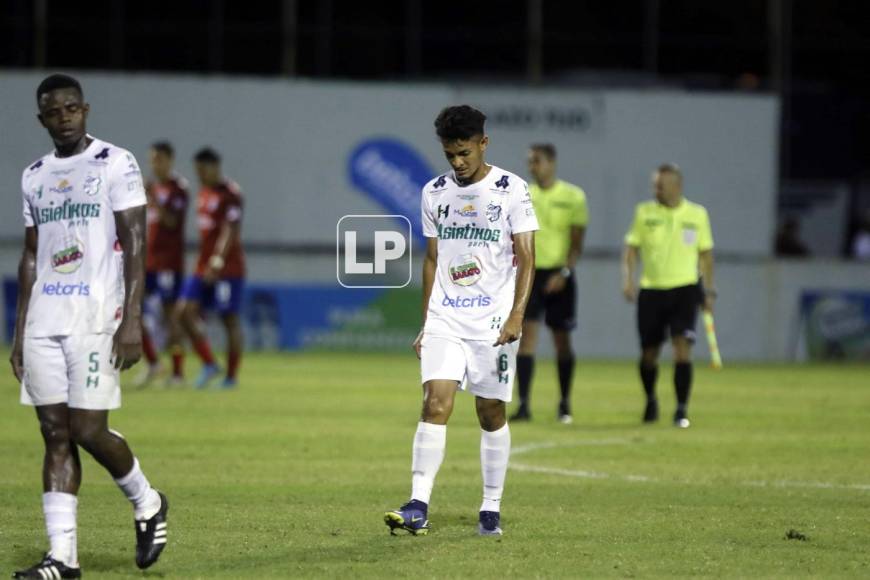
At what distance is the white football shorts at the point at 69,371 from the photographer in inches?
294

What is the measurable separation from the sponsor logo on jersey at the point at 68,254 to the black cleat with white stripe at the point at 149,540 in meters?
1.22

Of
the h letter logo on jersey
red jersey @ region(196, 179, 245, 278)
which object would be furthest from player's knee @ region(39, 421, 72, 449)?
the h letter logo on jersey

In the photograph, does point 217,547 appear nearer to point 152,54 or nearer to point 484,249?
point 484,249

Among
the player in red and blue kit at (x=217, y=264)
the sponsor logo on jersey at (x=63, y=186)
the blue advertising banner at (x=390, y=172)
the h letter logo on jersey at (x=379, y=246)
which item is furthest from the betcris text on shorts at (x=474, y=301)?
the blue advertising banner at (x=390, y=172)

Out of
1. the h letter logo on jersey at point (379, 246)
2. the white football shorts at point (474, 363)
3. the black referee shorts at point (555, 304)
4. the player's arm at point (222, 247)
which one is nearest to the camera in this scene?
the white football shorts at point (474, 363)

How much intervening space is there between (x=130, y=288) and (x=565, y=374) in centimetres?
919

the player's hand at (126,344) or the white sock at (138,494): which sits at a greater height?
the player's hand at (126,344)

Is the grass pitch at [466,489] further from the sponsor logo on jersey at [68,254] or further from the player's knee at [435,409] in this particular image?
the sponsor logo on jersey at [68,254]

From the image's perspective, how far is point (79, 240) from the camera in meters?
7.55

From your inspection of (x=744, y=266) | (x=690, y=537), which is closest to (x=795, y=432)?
(x=690, y=537)

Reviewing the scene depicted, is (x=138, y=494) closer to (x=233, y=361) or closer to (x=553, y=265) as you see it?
(x=553, y=265)

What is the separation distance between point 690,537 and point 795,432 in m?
6.65

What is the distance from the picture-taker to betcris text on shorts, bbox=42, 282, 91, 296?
7512 millimetres

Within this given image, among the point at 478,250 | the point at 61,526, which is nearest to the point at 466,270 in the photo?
the point at 478,250
